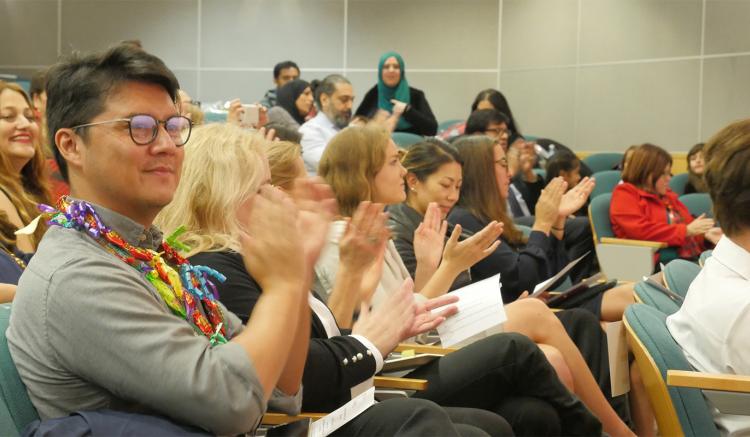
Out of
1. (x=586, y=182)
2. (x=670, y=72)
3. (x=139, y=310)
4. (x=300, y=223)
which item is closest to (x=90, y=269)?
(x=139, y=310)

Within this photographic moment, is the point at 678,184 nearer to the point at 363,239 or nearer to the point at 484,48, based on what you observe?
the point at 484,48

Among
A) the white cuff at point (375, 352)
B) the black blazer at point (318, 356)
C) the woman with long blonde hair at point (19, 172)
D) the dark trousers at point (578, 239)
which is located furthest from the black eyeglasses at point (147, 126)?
the dark trousers at point (578, 239)

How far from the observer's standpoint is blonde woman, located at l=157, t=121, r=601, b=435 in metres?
2.03

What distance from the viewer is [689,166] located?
7.27 m

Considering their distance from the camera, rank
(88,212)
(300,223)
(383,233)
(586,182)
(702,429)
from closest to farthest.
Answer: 1. (88,212)
2. (300,223)
3. (702,429)
4. (383,233)
5. (586,182)

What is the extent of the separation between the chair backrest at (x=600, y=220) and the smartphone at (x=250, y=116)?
7.15 ft

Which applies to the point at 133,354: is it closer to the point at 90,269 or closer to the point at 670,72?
the point at 90,269

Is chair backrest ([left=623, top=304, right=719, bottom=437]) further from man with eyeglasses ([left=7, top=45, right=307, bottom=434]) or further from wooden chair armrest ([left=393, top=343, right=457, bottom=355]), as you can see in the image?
man with eyeglasses ([left=7, top=45, right=307, bottom=434])

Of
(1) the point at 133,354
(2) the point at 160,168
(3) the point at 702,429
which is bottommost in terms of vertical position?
(3) the point at 702,429

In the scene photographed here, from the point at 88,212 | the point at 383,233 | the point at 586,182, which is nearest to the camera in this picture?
the point at 88,212

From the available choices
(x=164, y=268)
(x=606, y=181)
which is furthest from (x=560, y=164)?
(x=164, y=268)

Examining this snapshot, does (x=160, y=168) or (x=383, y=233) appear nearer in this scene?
(x=160, y=168)

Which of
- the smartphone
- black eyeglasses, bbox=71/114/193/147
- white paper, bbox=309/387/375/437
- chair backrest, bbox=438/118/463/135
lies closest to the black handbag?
white paper, bbox=309/387/375/437

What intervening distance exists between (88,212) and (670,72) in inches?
313
